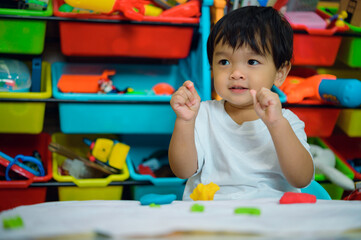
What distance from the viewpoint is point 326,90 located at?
1.30m

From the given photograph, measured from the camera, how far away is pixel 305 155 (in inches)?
33.6

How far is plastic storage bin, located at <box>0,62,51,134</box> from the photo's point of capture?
1.23 m

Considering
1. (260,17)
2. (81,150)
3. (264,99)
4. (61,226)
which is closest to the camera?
(61,226)

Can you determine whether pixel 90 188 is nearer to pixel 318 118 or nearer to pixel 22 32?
pixel 22 32

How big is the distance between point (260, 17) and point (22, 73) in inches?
31.3

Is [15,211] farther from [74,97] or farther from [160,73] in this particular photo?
[160,73]

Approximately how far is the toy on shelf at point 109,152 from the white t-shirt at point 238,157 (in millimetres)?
386

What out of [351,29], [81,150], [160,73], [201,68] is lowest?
[81,150]

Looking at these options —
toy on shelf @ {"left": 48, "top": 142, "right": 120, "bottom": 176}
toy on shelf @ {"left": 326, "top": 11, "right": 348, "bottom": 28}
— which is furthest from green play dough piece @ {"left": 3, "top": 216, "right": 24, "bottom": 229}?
toy on shelf @ {"left": 326, "top": 11, "right": 348, "bottom": 28}

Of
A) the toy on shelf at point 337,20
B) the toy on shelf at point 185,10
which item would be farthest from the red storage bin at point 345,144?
the toy on shelf at point 185,10

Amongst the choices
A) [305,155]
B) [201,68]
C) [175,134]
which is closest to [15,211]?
[175,134]

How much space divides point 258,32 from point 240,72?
0.09 meters

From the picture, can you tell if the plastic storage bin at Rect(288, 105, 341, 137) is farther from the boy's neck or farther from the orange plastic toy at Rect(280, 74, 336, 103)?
the boy's neck

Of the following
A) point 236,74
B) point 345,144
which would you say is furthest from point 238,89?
point 345,144
